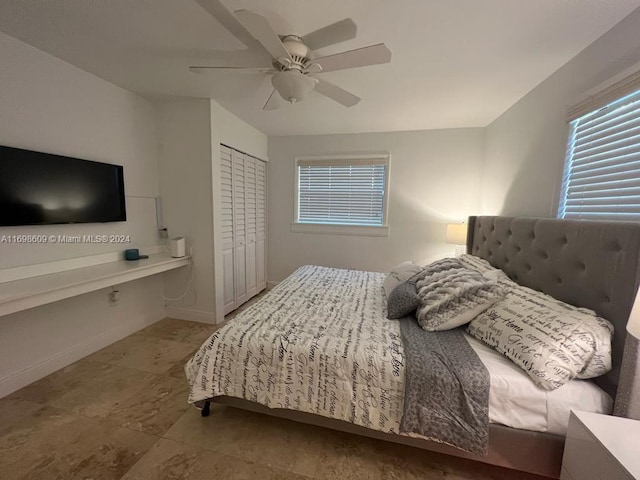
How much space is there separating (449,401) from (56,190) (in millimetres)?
2928

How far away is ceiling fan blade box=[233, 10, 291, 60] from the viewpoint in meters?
1.06

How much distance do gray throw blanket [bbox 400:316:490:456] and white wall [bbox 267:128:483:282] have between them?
2280mm

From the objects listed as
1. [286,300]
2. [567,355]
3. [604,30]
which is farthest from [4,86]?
[604,30]

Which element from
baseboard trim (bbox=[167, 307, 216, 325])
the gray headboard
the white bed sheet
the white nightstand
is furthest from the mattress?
baseboard trim (bbox=[167, 307, 216, 325])

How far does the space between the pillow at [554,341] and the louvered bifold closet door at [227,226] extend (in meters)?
2.65

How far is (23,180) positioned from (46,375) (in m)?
1.46

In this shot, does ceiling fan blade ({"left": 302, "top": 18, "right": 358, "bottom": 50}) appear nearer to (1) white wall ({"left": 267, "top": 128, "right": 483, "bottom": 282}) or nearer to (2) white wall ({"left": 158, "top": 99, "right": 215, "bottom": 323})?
(2) white wall ({"left": 158, "top": 99, "right": 215, "bottom": 323})

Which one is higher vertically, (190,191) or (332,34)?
(332,34)

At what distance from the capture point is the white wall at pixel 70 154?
5.56ft

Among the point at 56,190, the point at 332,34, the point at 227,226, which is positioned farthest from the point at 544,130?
the point at 56,190

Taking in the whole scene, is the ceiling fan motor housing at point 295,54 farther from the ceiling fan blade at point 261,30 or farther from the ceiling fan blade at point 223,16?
the ceiling fan blade at point 223,16

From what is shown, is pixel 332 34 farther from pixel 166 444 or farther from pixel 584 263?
pixel 166 444

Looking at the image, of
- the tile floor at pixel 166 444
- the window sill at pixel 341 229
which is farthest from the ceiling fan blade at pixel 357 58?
the window sill at pixel 341 229

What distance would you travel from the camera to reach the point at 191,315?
9.36ft
